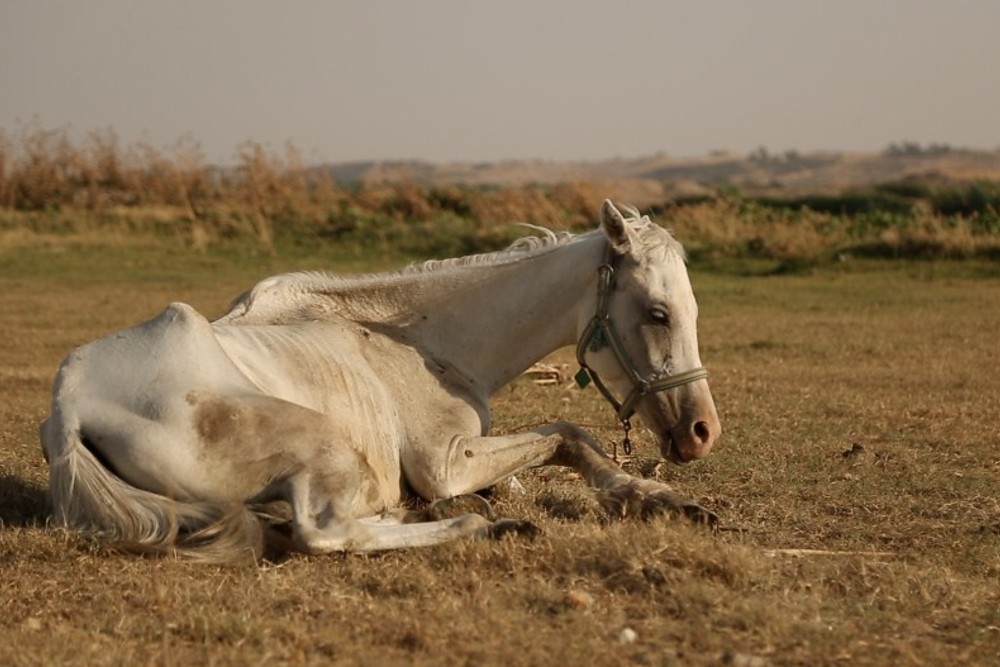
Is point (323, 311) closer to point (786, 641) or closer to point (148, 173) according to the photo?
point (786, 641)

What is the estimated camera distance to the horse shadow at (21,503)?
614 cm

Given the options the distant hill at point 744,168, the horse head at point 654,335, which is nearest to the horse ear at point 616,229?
the horse head at point 654,335

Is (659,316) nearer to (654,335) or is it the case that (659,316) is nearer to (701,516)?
(654,335)

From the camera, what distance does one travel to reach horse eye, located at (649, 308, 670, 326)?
5977 mm

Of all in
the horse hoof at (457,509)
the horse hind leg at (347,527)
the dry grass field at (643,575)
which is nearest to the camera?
the dry grass field at (643,575)

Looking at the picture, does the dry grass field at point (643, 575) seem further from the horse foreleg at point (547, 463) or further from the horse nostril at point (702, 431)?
the horse nostril at point (702, 431)

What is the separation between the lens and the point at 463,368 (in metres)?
6.44

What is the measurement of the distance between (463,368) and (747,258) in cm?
1624

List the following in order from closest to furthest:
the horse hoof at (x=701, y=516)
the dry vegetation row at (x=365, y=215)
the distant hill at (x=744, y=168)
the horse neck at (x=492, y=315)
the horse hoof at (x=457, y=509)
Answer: the horse hoof at (x=701, y=516) < the horse hoof at (x=457, y=509) < the horse neck at (x=492, y=315) < the dry vegetation row at (x=365, y=215) < the distant hill at (x=744, y=168)

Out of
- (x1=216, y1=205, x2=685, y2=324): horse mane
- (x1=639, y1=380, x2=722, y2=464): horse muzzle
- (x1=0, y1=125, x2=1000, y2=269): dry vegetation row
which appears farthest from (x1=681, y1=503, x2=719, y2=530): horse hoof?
(x1=0, y1=125, x2=1000, y2=269): dry vegetation row

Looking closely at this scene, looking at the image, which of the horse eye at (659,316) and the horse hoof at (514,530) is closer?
the horse hoof at (514,530)

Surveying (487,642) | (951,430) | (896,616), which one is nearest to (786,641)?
(896,616)

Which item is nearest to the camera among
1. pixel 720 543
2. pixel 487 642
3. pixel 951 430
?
pixel 487 642

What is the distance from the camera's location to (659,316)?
19.6ft
